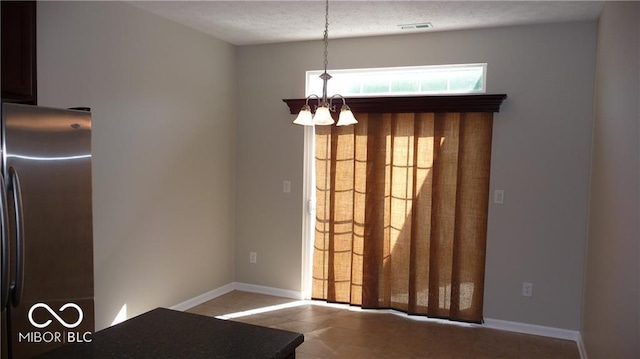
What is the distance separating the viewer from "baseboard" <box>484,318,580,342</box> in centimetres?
396

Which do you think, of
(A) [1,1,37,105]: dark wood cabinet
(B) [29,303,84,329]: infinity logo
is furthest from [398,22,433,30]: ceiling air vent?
(B) [29,303,84,329]: infinity logo

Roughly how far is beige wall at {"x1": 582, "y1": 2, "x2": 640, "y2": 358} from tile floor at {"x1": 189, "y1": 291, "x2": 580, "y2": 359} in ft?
1.60

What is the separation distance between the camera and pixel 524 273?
13.5 feet

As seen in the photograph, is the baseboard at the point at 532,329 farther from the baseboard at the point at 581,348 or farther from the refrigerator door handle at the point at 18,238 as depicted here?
the refrigerator door handle at the point at 18,238

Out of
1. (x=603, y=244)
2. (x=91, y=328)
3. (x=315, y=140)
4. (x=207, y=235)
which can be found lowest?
(x=91, y=328)

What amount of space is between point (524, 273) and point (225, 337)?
3271mm

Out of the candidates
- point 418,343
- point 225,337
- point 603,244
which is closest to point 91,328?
point 225,337

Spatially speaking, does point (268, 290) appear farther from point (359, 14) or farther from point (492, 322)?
point (359, 14)

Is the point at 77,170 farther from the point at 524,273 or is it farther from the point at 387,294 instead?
the point at 524,273

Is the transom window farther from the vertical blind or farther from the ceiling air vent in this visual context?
the ceiling air vent

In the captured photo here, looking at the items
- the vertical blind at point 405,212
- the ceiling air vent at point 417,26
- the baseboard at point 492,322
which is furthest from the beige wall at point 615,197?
the ceiling air vent at point 417,26

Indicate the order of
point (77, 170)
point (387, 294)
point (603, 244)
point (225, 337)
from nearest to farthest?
point (225, 337) → point (77, 170) → point (603, 244) → point (387, 294)

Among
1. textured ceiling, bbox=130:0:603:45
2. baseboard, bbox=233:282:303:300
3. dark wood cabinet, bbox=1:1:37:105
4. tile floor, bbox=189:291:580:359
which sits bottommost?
tile floor, bbox=189:291:580:359

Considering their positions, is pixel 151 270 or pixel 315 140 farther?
pixel 315 140
